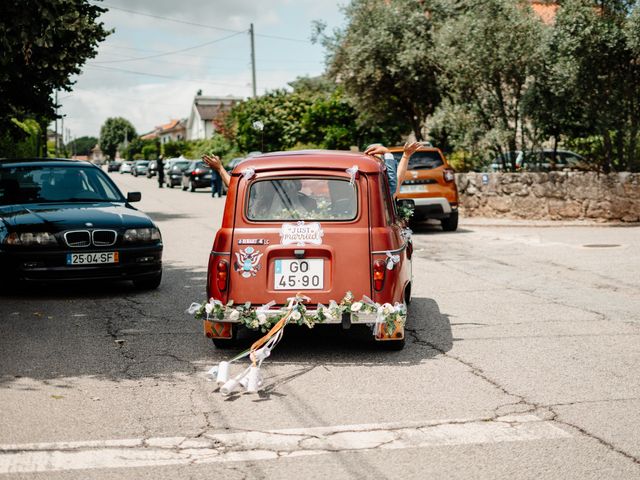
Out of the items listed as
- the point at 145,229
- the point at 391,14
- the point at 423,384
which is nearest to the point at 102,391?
the point at 423,384

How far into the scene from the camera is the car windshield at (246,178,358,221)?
7008 mm

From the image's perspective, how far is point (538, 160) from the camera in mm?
22000

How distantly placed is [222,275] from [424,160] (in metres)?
12.2

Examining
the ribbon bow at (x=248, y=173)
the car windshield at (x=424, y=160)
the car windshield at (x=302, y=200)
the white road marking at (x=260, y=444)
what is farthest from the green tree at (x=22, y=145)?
the white road marking at (x=260, y=444)

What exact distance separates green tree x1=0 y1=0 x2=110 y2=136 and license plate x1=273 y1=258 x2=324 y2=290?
3295 mm

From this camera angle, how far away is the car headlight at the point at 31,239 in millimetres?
9484

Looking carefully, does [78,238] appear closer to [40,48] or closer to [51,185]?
[51,185]

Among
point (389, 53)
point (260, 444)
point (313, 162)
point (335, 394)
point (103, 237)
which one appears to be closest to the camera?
point (260, 444)

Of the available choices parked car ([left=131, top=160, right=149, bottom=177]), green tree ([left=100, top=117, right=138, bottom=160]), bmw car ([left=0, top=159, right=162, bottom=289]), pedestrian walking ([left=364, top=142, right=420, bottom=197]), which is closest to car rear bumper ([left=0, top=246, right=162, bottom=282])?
bmw car ([left=0, top=159, right=162, bottom=289])

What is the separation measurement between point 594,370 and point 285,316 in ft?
7.98

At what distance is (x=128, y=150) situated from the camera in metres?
146

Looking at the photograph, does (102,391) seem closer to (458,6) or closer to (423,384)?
(423,384)

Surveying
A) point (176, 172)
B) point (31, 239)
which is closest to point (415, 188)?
point (31, 239)

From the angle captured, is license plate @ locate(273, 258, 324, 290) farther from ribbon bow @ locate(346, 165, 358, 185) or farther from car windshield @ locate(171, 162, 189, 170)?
car windshield @ locate(171, 162, 189, 170)
